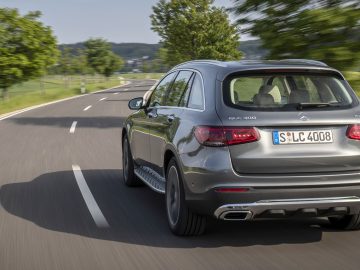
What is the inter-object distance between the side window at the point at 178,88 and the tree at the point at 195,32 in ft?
96.1

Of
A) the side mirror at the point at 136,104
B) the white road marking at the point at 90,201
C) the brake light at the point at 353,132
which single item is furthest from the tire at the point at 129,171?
the brake light at the point at 353,132

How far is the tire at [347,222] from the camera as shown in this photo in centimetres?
550

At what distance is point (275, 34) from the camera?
1007 cm

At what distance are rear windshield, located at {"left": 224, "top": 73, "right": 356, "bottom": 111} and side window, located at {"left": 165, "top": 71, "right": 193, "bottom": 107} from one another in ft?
1.76

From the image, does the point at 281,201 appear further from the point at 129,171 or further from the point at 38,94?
the point at 38,94

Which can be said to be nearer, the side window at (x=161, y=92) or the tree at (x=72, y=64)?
the side window at (x=161, y=92)

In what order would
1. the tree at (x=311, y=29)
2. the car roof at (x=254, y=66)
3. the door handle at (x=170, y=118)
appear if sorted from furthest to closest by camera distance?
the tree at (x=311, y=29), the door handle at (x=170, y=118), the car roof at (x=254, y=66)

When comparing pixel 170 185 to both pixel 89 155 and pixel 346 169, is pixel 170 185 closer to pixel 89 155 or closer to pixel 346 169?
pixel 346 169

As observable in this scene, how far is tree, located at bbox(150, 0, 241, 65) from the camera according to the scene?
1405 inches

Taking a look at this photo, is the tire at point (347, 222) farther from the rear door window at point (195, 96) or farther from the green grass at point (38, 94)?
the green grass at point (38, 94)

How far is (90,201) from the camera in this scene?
6926 millimetres

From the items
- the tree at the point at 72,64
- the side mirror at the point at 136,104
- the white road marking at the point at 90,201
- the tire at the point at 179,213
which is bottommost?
the tree at the point at 72,64

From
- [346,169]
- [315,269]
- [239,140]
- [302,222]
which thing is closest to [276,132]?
[239,140]

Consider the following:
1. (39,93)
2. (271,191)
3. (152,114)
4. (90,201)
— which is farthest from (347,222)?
(39,93)
